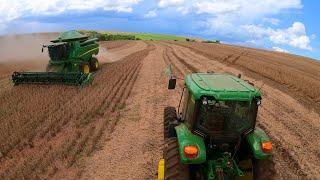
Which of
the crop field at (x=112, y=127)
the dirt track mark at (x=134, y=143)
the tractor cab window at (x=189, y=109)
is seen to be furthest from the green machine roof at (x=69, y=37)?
the tractor cab window at (x=189, y=109)

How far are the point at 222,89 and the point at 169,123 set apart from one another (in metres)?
2.15

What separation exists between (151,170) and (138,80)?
12226 millimetres

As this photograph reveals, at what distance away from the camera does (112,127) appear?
13.7 metres

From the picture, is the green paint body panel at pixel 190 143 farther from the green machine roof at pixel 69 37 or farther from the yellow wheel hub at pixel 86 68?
the green machine roof at pixel 69 37

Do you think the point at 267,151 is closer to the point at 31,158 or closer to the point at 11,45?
the point at 31,158

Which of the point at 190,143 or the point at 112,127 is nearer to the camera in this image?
the point at 190,143

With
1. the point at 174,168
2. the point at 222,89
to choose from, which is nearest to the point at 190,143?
the point at 174,168

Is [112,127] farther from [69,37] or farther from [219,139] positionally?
[69,37]

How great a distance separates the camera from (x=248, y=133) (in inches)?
301

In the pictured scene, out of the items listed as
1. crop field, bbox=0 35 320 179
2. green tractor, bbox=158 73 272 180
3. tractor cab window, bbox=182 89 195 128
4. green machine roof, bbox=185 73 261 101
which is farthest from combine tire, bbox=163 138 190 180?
crop field, bbox=0 35 320 179

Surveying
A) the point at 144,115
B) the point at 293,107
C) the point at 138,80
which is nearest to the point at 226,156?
the point at 144,115

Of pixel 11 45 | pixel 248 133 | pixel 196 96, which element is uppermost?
pixel 196 96

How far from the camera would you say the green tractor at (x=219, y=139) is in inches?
287

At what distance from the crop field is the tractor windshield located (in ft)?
3.21
